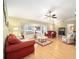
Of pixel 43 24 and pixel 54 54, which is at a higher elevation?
pixel 43 24

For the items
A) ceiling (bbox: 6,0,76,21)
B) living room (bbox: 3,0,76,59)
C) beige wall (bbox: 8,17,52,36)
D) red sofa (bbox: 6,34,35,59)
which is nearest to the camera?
red sofa (bbox: 6,34,35,59)

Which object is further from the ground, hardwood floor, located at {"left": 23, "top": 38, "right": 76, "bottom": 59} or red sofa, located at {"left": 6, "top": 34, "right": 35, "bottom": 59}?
red sofa, located at {"left": 6, "top": 34, "right": 35, "bottom": 59}

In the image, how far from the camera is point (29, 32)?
1085 centimetres

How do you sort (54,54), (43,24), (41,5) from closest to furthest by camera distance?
1. (54,54)
2. (41,5)
3. (43,24)

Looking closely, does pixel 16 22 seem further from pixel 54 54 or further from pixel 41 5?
pixel 54 54

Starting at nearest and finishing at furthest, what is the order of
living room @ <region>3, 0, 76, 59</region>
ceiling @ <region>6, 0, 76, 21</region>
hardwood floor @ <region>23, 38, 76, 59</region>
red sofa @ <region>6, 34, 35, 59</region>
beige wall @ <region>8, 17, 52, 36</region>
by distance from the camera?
red sofa @ <region>6, 34, 35, 59</region> → hardwood floor @ <region>23, 38, 76, 59</region> → ceiling @ <region>6, 0, 76, 21</region> → living room @ <region>3, 0, 76, 59</region> → beige wall @ <region>8, 17, 52, 36</region>

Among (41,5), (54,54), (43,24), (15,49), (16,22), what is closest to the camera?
(15,49)

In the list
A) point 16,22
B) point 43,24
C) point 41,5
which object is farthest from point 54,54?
point 43,24

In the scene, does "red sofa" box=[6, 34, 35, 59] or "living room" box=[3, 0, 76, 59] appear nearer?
"red sofa" box=[6, 34, 35, 59]

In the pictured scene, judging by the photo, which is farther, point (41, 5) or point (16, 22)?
point (16, 22)

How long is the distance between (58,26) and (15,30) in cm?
553

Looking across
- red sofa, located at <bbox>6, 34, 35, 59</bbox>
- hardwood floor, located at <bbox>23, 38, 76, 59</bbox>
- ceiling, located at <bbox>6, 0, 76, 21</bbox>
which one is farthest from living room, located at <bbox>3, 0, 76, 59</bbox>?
red sofa, located at <bbox>6, 34, 35, 59</bbox>

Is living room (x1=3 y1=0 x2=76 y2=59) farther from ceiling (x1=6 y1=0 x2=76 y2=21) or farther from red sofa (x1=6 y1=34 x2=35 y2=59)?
red sofa (x1=6 y1=34 x2=35 y2=59)

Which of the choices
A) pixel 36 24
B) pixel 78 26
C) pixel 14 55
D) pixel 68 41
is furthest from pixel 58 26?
pixel 78 26
